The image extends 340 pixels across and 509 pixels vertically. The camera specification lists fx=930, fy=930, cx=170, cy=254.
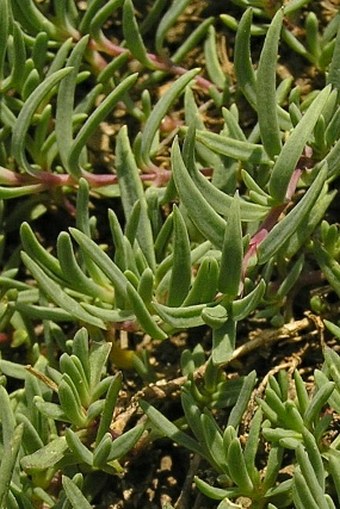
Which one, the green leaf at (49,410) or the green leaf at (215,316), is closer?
the green leaf at (215,316)

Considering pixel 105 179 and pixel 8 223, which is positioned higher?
pixel 105 179

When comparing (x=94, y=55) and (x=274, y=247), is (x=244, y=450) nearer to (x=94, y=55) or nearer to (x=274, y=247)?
(x=274, y=247)

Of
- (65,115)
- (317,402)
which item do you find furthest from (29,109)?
(317,402)

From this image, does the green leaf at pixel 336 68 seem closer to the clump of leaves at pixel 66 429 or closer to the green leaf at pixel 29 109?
the green leaf at pixel 29 109

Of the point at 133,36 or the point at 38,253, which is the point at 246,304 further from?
the point at 133,36

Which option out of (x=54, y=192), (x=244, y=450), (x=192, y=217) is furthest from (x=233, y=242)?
(x=54, y=192)

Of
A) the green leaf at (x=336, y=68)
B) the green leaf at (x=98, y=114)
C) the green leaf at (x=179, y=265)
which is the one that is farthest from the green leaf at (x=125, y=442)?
the green leaf at (x=336, y=68)
